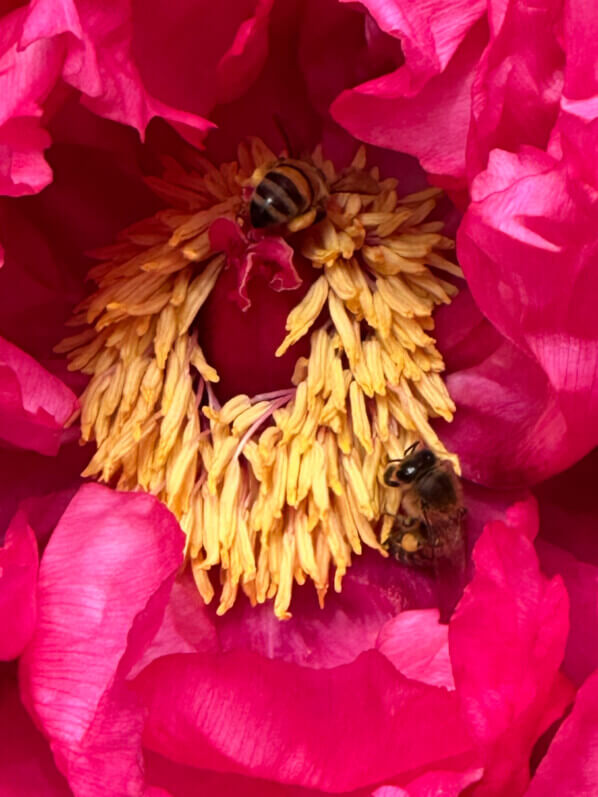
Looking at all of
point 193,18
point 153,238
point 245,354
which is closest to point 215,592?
point 245,354

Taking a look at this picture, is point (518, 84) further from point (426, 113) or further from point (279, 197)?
point (279, 197)

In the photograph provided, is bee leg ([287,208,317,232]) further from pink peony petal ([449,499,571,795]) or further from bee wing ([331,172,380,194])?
pink peony petal ([449,499,571,795])

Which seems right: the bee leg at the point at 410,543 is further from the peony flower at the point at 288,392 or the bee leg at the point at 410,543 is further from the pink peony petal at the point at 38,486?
the pink peony petal at the point at 38,486

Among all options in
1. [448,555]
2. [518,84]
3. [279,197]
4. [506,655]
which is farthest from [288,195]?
[506,655]

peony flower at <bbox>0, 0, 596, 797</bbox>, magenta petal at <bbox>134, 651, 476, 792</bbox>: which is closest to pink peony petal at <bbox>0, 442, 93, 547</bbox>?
peony flower at <bbox>0, 0, 596, 797</bbox>

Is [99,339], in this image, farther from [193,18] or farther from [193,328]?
[193,18]

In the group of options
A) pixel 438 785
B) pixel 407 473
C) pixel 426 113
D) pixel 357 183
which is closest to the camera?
pixel 438 785

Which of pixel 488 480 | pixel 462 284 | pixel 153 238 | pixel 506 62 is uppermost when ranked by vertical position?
pixel 506 62
